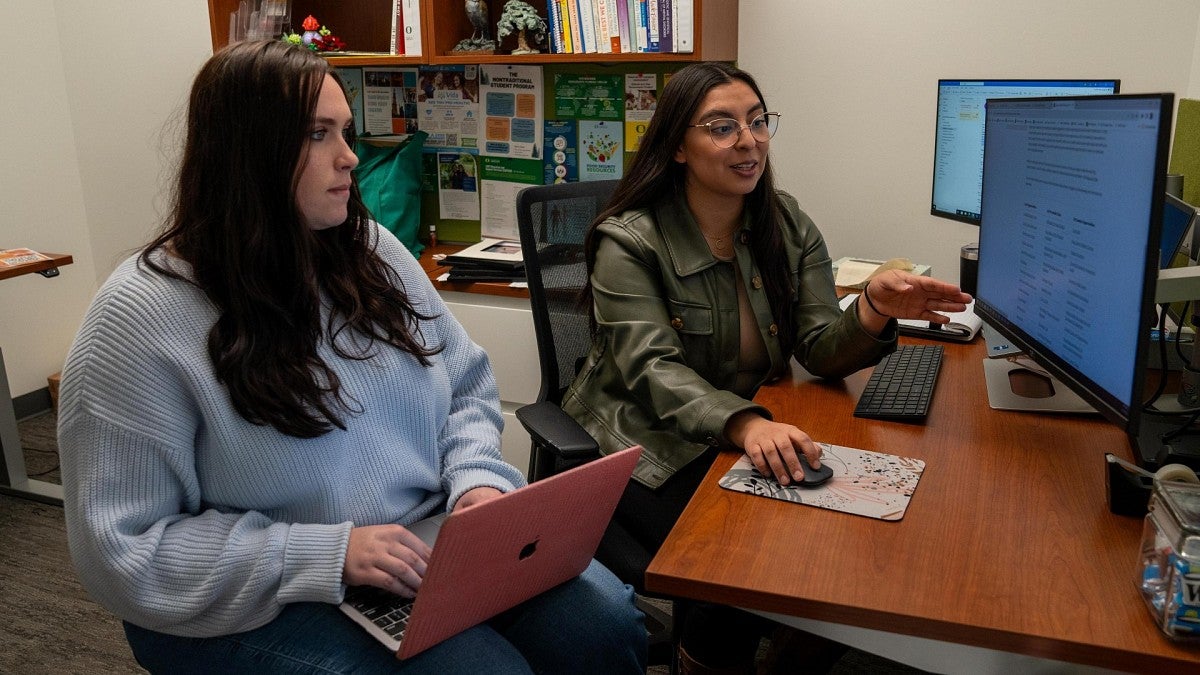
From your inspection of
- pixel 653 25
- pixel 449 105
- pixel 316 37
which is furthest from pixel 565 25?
pixel 316 37

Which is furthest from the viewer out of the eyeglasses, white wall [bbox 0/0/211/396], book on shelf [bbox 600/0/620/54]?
white wall [bbox 0/0/211/396]

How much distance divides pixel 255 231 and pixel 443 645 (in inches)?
22.2

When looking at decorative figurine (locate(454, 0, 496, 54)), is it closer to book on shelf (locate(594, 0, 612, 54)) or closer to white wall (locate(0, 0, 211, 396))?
book on shelf (locate(594, 0, 612, 54))

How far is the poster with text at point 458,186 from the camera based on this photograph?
3121 millimetres

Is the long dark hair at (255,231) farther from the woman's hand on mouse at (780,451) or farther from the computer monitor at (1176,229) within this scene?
the computer monitor at (1176,229)

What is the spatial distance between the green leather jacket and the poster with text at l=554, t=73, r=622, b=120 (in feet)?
3.73

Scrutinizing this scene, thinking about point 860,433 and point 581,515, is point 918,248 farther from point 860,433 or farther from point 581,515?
point 581,515

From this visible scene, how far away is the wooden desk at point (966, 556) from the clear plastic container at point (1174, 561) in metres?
0.02

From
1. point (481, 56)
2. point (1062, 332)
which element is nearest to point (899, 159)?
point (481, 56)

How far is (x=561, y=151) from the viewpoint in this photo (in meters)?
2.98

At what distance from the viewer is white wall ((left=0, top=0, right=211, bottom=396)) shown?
331 centimetres

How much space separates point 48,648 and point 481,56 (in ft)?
5.81

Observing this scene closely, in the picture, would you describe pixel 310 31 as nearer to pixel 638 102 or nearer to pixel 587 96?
pixel 587 96

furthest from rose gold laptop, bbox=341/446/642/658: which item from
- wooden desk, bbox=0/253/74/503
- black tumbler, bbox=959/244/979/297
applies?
wooden desk, bbox=0/253/74/503
